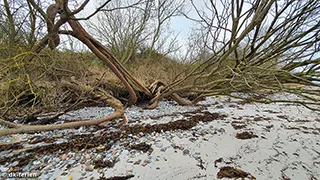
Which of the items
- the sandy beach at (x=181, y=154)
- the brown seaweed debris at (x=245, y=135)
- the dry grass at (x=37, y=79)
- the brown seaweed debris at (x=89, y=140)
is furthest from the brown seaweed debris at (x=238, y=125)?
the dry grass at (x=37, y=79)

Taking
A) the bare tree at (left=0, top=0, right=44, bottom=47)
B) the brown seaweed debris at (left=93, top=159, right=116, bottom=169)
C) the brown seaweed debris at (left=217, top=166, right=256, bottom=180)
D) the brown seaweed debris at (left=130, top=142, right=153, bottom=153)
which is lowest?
the brown seaweed debris at (left=217, top=166, right=256, bottom=180)

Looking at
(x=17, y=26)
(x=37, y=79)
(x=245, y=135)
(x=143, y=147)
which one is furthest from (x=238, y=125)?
(x=17, y=26)

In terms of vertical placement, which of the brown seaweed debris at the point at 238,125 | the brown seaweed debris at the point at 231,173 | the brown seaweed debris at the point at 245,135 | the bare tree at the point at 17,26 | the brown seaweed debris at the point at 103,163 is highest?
the bare tree at the point at 17,26

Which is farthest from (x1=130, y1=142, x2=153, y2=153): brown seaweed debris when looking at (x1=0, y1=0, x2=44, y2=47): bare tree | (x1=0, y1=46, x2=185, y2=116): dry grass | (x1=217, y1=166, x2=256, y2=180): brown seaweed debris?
(x1=0, y1=0, x2=44, y2=47): bare tree

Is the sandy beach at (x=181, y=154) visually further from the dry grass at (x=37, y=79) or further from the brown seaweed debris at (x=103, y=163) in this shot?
the dry grass at (x=37, y=79)

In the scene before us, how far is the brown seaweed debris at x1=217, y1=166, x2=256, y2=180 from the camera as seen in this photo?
143 centimetres

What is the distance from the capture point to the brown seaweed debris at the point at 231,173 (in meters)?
1.43

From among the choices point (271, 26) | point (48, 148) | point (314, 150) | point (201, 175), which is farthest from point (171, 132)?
point (271, 26)

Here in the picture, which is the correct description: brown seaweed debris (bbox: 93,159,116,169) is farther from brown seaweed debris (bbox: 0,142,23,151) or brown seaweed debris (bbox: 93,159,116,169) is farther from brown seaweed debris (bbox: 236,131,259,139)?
brown seaweed debris (bbox: 236,131,259,139)

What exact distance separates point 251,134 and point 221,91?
113cm

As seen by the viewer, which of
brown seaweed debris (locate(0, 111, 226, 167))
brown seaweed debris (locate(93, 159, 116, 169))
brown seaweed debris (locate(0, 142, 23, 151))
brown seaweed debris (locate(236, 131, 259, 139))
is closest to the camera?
brown seaweed debris (locate(93, 159, 116, 169))

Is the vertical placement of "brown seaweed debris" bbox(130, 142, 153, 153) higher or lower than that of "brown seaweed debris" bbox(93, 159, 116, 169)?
higher

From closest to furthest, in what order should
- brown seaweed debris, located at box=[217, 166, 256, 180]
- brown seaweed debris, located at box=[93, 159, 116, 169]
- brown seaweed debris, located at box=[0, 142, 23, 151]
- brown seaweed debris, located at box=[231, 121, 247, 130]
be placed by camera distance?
brown seaweed debris, located at box=[217, 166, 256, 180]
brown seaweed debris, located at box=[93, 159, 116, 169]
brown seaweed debris, located at box=[0, 142, 23, 151]
brown seaweed debris, located at box=[231, 121, 247, 130]

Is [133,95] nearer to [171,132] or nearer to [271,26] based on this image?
[171,132]
